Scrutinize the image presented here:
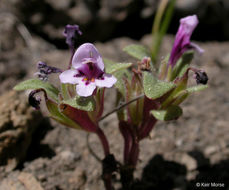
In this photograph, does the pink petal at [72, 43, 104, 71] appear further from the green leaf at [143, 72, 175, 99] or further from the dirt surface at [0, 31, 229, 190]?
the dirt surface at [0, 31, 229, 190]

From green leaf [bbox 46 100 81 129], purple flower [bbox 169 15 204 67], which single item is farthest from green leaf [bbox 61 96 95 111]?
purple flower [bbox 169 15 204 67]

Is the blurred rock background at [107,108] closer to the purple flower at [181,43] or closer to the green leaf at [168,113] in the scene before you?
the green leaf at [168,113]

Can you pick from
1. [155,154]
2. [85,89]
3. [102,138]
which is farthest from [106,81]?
[155,154]

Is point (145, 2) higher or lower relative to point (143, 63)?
higher

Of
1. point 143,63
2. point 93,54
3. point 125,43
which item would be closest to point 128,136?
point 143,63

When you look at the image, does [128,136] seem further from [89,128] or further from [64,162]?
[64,162]

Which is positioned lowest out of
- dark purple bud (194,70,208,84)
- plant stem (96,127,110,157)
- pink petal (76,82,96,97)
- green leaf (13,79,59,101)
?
plant stem (96,127,110,157)

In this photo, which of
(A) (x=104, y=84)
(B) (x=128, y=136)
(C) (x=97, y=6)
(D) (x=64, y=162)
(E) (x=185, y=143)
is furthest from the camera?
(C) (x=97, y=6)
